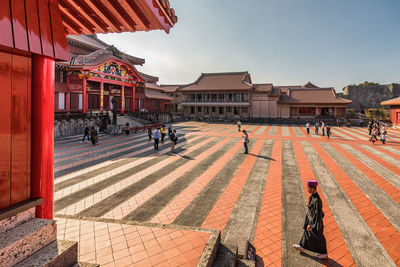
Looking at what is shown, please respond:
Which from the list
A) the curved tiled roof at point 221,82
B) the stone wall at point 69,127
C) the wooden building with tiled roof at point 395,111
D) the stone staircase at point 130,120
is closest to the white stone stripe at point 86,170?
the stone wall at point 69,127

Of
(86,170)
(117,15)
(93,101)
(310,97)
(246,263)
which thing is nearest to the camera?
(117,15)

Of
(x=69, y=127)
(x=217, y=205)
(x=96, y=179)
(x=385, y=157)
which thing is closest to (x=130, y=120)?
(x=69, y=127)

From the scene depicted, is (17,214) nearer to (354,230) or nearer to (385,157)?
(354,230)

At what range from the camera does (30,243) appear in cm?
212

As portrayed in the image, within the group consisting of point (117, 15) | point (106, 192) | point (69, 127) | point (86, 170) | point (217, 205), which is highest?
point (117, 15)

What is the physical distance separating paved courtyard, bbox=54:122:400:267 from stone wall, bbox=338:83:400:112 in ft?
152

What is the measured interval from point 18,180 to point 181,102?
149 ft

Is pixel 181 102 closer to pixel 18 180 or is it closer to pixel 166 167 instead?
pixel 166 167

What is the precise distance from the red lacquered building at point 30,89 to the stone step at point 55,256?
12 cm

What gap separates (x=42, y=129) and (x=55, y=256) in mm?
1419

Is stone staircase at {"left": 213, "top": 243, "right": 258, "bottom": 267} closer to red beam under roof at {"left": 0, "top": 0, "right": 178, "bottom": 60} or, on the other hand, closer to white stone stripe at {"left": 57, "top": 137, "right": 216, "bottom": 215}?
red beam under roof at {"left": 0, "top": 0, "right": 178, "bottom": 60}

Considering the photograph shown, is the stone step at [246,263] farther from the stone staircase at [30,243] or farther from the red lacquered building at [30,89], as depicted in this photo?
the red lacquered building at [30,89]

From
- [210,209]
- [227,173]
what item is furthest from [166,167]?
[210,209]

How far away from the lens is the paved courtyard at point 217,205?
3643mm
